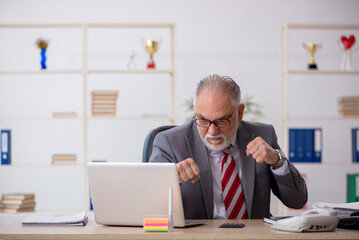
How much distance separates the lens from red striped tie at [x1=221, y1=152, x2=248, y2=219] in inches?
98.1

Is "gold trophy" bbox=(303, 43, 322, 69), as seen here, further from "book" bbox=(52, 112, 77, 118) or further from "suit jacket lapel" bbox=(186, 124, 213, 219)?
"suit jacket lapel" bbox=(186, 124, 213, 219)

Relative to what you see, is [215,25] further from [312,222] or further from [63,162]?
[312,222]

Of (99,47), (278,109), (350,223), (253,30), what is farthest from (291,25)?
(350,223)

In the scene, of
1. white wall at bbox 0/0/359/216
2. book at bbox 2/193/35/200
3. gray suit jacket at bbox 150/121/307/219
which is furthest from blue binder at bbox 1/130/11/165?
gray suit jacket at bbox 150/121/307/219

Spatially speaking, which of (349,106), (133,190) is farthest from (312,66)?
(133,190)

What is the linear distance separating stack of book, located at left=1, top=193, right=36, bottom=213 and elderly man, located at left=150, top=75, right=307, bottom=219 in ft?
7.71

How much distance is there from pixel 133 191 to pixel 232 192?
740mm

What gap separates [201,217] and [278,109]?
290cm

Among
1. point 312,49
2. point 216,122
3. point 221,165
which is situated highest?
point 312,49

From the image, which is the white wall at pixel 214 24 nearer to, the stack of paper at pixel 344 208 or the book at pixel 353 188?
the book at pixel 353 188

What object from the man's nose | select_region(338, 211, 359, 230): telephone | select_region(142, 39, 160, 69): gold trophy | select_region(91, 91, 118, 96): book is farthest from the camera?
select_region(142, 39, 160, 69): gold trophy

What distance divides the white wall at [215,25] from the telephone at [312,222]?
3.23m

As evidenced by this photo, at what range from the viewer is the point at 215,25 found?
5164 mm

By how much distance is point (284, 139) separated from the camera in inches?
185
